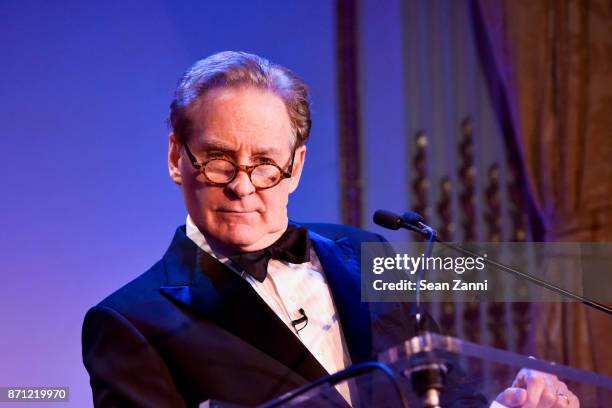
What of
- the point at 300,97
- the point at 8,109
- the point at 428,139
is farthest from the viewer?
the point at 428,139

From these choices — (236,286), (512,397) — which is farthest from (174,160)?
(512,397)

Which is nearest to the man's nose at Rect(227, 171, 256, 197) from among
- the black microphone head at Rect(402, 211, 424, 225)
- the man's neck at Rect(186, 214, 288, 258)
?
the man's neck at Rect(186, 214, 288, 258)

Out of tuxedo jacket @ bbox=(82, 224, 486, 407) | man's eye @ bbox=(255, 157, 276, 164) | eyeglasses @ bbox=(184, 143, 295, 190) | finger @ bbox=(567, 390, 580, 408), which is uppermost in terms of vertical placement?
man's eye @ bbox=(255, 157, 276, 164)

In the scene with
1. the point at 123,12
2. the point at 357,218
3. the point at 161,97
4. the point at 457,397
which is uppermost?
the point at 123,12

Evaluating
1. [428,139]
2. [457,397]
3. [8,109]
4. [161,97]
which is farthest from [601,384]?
[428,139]

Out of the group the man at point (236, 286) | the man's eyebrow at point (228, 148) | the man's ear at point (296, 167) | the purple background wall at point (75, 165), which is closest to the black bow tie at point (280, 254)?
the man at point (236, 286)

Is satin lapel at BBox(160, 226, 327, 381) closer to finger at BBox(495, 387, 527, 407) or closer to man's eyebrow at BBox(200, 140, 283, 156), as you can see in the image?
man's eyebrow at BBox(200, 140, 283, 156)

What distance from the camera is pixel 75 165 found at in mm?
2467

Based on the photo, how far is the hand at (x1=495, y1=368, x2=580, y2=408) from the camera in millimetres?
1479

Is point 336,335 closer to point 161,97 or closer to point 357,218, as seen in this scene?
point 161,97

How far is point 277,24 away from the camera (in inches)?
116

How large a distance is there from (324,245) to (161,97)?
0.69m

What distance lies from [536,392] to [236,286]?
803 millimetres

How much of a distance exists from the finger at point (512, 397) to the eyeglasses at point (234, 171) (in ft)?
2.89
